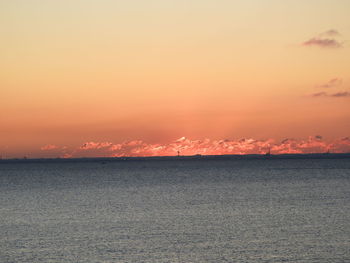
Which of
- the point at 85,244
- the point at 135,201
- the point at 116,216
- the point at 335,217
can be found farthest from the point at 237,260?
the point at 135,201

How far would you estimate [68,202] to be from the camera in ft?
306

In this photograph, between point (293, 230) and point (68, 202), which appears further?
point (68, 202)

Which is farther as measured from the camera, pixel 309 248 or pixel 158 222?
pixel 158 222

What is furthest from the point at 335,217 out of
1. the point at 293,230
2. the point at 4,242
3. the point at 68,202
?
the point at 68,202

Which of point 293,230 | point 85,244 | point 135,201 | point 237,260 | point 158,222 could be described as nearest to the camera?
point 237,260

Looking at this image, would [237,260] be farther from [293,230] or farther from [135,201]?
[135,201]

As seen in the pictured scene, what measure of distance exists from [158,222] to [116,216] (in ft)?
28.3

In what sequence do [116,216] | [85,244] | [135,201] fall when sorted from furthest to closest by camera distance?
[135,201], [116,216], [85,244]

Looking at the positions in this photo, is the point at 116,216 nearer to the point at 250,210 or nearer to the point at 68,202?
the point at 250,210

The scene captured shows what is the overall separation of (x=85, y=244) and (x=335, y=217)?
28.7 m

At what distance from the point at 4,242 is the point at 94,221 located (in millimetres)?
16011

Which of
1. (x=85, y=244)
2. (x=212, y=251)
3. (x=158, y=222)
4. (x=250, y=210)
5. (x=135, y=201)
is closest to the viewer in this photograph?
(x=212, y=251)

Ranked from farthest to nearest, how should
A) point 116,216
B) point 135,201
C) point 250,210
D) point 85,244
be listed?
point 135,201
point 250,210
point 116,216
point 85,244

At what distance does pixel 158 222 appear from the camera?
62.6 meters
